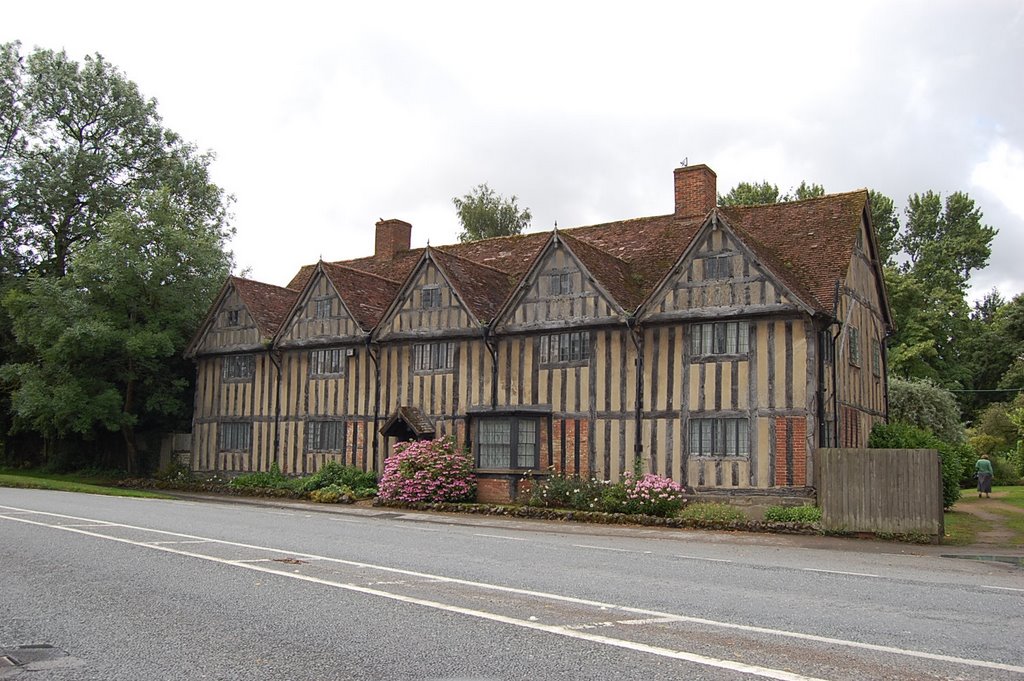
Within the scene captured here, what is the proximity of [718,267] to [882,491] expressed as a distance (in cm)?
723

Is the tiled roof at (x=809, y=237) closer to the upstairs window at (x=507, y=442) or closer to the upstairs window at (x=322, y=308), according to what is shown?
the upstairs window at (x=507, y=442)

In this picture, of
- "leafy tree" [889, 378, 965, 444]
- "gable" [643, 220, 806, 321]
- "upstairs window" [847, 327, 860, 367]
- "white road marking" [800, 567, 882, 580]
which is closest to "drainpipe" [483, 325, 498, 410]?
"gable" [643, 220, 806, 321]

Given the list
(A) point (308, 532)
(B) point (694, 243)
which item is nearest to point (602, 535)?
(A) point (308, 532)

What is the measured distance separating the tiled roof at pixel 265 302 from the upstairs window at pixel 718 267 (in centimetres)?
1532

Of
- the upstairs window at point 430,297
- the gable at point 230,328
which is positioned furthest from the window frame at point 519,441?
the gable at point 230,328

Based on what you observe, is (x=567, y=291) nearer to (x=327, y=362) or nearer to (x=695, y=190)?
(x=695, y=190)

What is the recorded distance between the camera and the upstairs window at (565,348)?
2542 cm

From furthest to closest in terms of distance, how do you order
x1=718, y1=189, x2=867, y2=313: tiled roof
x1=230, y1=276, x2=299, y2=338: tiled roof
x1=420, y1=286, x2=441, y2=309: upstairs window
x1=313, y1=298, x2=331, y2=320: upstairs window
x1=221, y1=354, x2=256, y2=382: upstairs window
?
x1=221, y1=354, x2=256, y2=382: upstairs window < x1=230, y1=276, x2=299, y2=338: tiled roof < x1=313, y1=298, x2=331, y2=320: upstairs window < x1=420, y1=286, x2=441, y2=309: upstairs window < x1=718, y1=189, x2=867, y2=313: tiled roof

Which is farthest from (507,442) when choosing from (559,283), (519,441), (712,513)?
(712,513)

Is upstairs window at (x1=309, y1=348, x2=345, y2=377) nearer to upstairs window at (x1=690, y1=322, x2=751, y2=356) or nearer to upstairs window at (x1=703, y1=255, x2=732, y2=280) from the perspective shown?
upstairs window at (x1=690, y1=322, x2=751, y2=356)

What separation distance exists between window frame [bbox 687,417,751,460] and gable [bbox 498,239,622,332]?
3.76 m

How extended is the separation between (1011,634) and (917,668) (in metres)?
2.02

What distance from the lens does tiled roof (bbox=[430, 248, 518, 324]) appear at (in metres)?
27.3

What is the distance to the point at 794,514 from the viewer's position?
20.3 m
